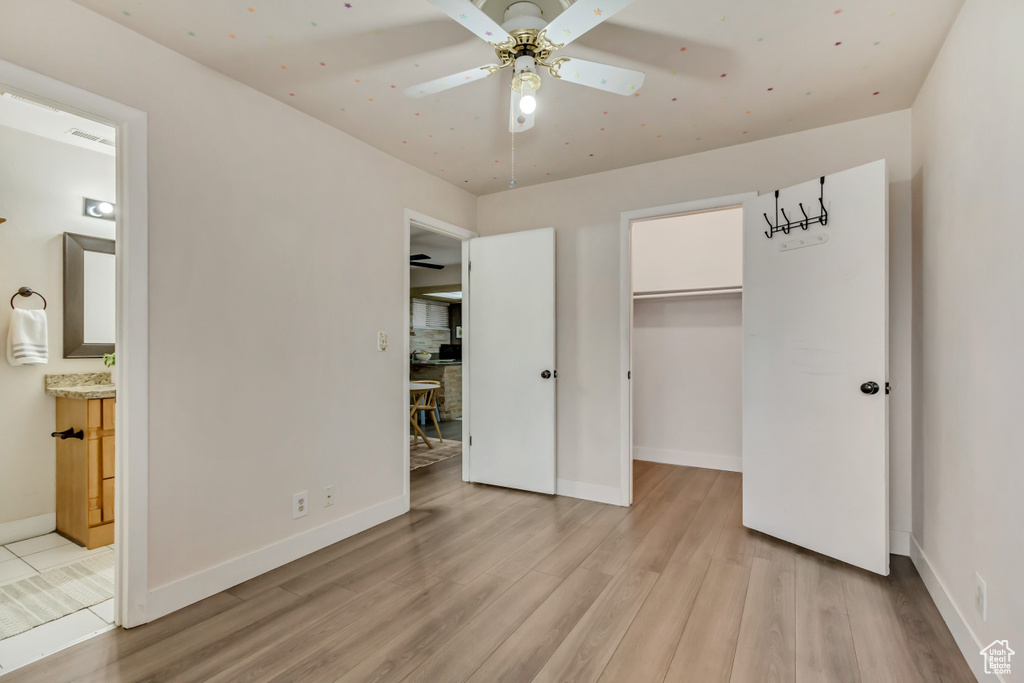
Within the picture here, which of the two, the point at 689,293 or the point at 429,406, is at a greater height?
the point at 689,293

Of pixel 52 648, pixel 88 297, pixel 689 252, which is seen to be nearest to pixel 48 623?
pixel 52 648

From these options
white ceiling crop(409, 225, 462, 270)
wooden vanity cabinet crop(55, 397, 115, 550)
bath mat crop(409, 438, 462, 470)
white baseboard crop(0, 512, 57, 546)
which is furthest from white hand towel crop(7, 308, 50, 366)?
white ceiling crop(409, 225, 462, 270)

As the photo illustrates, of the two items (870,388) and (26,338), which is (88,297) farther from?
(870,388)

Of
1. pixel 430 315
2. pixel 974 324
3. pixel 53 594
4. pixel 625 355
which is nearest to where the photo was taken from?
pixel 974 324

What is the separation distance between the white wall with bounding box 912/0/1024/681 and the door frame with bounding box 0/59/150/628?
2993mm

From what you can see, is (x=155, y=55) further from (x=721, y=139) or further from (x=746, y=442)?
(x=746, y=442)

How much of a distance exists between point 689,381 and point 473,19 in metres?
3.80

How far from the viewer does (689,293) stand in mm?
4496

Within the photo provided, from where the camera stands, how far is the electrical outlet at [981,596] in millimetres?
1573

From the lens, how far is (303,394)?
104 inches

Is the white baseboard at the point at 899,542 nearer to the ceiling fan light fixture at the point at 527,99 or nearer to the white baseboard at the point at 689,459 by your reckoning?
the white baseboard at the point at 689,459

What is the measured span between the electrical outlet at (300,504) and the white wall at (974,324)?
2.87 m

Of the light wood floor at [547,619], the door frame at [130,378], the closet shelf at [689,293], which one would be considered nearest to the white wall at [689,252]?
the closet shelf at [689,293]

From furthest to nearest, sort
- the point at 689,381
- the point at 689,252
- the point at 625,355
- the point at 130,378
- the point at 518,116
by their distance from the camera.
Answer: the point at 689,381
the point at 689,252
the point at 625,355
the point at 518,116
the point at 130,378
